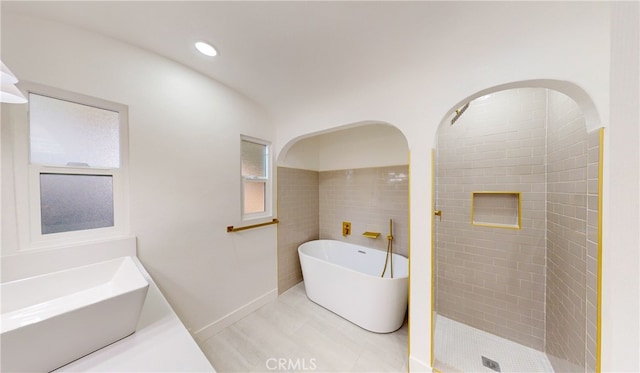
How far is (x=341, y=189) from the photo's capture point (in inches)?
121

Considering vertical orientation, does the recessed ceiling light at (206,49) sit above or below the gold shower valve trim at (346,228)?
above

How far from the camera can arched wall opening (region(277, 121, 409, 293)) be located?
2.61 metres

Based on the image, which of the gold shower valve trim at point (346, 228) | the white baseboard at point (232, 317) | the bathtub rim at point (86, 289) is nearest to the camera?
the bathtub rim at point (86, 289)

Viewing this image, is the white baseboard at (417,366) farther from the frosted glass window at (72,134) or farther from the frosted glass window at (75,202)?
the frosted glass window at (72,134)

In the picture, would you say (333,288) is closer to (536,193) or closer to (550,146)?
(536,193)

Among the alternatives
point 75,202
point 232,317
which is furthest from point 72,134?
point 232,317

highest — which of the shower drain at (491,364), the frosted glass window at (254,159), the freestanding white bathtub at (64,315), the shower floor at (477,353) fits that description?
the frosted glass window at (254,159)

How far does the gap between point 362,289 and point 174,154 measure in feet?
6.85

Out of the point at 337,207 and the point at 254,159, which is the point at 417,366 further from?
the point at 254,159

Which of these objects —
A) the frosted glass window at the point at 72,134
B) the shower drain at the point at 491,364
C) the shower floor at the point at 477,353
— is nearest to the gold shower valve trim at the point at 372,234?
the shower floor at the point at 477,353

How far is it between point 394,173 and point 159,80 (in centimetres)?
254

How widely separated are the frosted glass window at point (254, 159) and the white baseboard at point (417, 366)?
7.44ft

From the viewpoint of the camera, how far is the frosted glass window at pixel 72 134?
Result: 1.23 metres

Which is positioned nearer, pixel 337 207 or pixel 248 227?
pixel 248 227
